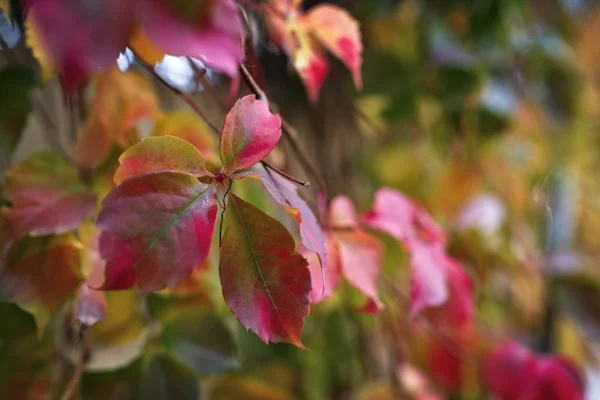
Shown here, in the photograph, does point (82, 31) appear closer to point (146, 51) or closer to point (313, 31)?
point (146, 51)

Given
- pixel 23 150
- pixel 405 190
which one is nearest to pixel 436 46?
pixel 405 190

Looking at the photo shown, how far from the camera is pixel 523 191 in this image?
→ 90 centimetres

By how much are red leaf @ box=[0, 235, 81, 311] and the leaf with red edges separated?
0.10m

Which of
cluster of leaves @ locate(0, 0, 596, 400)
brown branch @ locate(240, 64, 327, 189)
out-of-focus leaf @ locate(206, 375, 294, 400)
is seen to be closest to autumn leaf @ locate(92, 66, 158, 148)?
cluster of leaves @ locate(0, 0, 596, 400)

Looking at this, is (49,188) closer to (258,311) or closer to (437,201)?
(258,311)

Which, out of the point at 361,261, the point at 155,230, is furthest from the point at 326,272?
the point at 155,230

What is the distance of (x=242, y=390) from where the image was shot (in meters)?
0.47

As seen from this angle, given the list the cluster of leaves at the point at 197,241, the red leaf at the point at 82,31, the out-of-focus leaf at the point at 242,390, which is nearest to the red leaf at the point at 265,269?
the cluster of leaves at the point at 197,241

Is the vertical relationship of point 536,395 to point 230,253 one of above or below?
below

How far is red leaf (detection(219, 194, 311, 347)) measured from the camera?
0.85 ft

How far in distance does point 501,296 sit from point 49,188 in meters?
0.69

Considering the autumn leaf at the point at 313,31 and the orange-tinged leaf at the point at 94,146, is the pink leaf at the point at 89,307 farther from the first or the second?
the autumn leaf at the point at 313,31

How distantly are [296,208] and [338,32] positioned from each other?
183 mm

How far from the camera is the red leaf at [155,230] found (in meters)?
0.24
